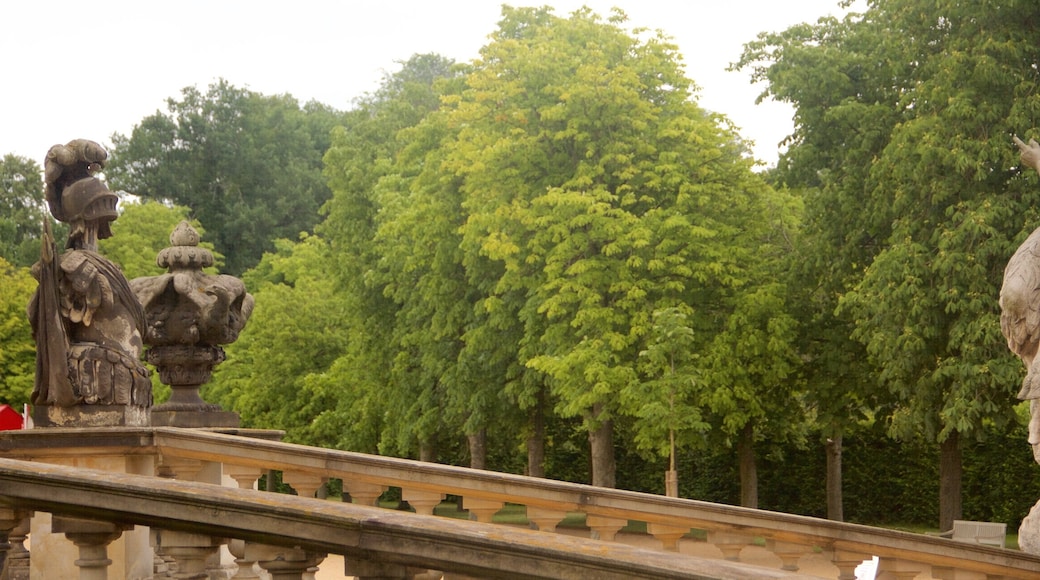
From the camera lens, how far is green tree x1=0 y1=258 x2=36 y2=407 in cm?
4850

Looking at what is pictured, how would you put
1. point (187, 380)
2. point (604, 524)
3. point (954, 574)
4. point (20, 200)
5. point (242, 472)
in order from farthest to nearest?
point (20, 200)
point (187, 380)
point (242, 472)
point (604, 524)
point (954, 574)

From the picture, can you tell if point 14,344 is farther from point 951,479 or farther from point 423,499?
point 423,499

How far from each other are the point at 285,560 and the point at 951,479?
1016 inches

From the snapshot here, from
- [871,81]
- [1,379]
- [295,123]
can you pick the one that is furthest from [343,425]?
[295,123]

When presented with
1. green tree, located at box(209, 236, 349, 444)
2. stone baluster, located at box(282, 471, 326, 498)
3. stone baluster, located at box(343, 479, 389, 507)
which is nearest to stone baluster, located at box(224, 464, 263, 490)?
stone baluster, located at box(282, 471, 326, 498)

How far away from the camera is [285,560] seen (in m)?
4.52

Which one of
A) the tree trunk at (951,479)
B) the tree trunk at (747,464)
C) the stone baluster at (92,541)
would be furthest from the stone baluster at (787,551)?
the tree trunk at (747,464)

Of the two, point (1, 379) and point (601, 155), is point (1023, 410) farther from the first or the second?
point (1, 379)

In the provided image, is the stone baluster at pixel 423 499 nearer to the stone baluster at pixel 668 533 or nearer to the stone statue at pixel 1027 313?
the stone baluster at pixel 668 533

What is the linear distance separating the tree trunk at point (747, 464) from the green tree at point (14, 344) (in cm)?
2637

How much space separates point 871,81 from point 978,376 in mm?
8138

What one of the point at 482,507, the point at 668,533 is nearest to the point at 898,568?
the point at 668,533

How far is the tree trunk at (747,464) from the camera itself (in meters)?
32.1

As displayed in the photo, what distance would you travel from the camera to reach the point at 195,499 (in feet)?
15.3
